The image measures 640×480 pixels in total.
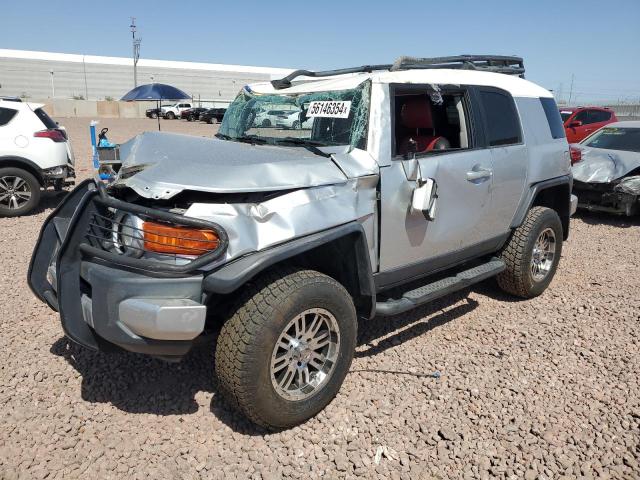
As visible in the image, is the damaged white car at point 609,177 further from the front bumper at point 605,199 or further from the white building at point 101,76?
the white building at point 101,76

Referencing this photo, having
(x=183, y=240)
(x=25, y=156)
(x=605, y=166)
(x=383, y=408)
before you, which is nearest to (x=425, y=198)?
(x=383, y=408)

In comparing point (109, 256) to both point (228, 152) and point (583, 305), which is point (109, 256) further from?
point (583, 305)

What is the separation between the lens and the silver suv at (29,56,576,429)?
2.55 m

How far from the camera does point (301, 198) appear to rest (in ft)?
9.19

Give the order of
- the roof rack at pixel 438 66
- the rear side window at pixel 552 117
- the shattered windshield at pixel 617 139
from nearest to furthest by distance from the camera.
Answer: the roof rack at pixel 438 66
the rear side window at pixel 552 117
the shattered windshield at pixel 617 139

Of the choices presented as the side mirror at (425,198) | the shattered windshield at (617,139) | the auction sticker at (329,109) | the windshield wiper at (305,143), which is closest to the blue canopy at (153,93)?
the shattered windshield at (617,139)

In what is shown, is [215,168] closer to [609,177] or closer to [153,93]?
[609,177]

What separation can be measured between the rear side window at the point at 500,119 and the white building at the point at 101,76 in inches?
2670

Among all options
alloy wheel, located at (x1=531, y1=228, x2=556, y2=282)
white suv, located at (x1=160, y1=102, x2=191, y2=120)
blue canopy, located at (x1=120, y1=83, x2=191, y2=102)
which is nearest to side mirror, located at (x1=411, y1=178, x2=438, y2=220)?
alloy wheel, located at (x1=531, y1=228, x2=556, y2=282)

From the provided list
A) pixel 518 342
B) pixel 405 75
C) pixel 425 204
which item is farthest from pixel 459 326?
pixel 405 75

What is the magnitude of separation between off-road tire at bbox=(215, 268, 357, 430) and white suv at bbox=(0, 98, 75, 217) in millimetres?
6584

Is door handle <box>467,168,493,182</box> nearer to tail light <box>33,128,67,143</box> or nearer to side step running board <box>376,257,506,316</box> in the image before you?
side step running board <box>376,257,506,316</box>

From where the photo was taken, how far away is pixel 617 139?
880 centimetres

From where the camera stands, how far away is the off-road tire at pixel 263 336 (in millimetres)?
2613
